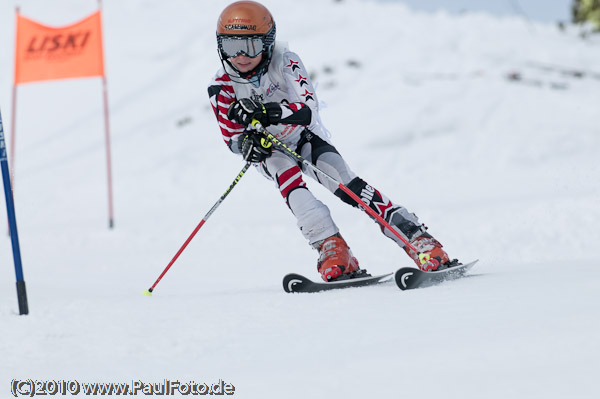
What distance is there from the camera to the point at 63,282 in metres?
6.56

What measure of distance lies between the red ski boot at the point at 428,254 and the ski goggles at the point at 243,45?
5.33 feet

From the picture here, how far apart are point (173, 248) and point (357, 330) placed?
20.7ft

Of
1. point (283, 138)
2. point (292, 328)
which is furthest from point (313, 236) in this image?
point (292, 328)

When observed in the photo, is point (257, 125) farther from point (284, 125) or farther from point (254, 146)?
point (284, 125)

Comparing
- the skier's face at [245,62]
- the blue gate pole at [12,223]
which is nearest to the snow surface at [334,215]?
the blue gate pole at [12,223]

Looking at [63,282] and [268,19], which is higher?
[268,19]

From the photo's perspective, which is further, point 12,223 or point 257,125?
point 257,125

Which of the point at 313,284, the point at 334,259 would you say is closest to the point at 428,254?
the point at 334,259

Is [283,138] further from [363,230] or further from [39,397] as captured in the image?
[363,230]

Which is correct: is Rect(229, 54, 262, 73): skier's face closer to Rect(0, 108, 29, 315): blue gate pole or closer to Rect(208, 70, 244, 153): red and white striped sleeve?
Rect(208, 70, 244, 153): red and white striped sleeve

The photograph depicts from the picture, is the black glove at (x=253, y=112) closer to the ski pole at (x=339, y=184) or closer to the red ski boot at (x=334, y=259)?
the ski pole at (x=339, y=184)

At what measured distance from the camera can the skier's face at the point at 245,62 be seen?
14.2ft

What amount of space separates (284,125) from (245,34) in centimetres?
69

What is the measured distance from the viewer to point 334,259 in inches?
173
